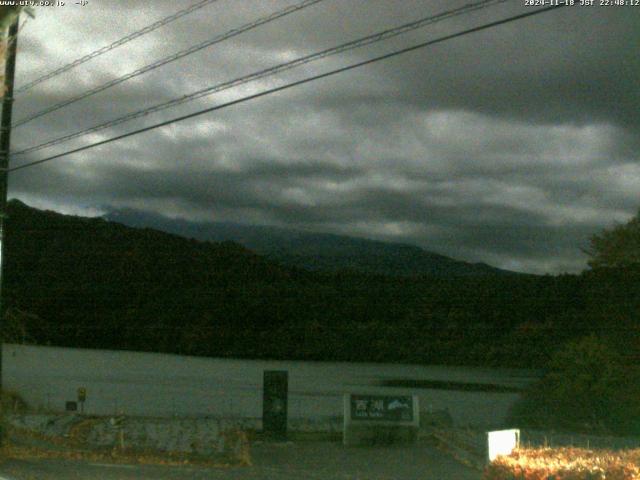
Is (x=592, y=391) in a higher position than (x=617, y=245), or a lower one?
lower

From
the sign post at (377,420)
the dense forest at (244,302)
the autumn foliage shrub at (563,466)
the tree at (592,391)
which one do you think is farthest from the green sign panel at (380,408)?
the dense forest at (244,302)

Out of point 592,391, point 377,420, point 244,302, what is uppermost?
point 244,302

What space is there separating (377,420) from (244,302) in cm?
2948

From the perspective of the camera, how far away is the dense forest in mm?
38500

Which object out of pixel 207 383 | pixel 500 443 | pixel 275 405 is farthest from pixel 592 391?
pixel 207 383

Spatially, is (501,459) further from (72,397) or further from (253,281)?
(253,281)

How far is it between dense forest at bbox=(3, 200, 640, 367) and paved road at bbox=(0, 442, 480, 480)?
57.5ft

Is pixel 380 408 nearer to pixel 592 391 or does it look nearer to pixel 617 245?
pixel 592 391

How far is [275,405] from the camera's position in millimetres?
21750

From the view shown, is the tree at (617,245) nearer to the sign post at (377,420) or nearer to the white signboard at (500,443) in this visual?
the sign post at (377,420)

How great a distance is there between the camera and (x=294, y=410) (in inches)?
1358

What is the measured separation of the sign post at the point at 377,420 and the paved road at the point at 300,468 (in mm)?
498

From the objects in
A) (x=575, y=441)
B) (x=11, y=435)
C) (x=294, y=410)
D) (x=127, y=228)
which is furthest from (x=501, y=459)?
(x=127, y=228)

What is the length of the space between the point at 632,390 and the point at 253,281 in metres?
30.0
